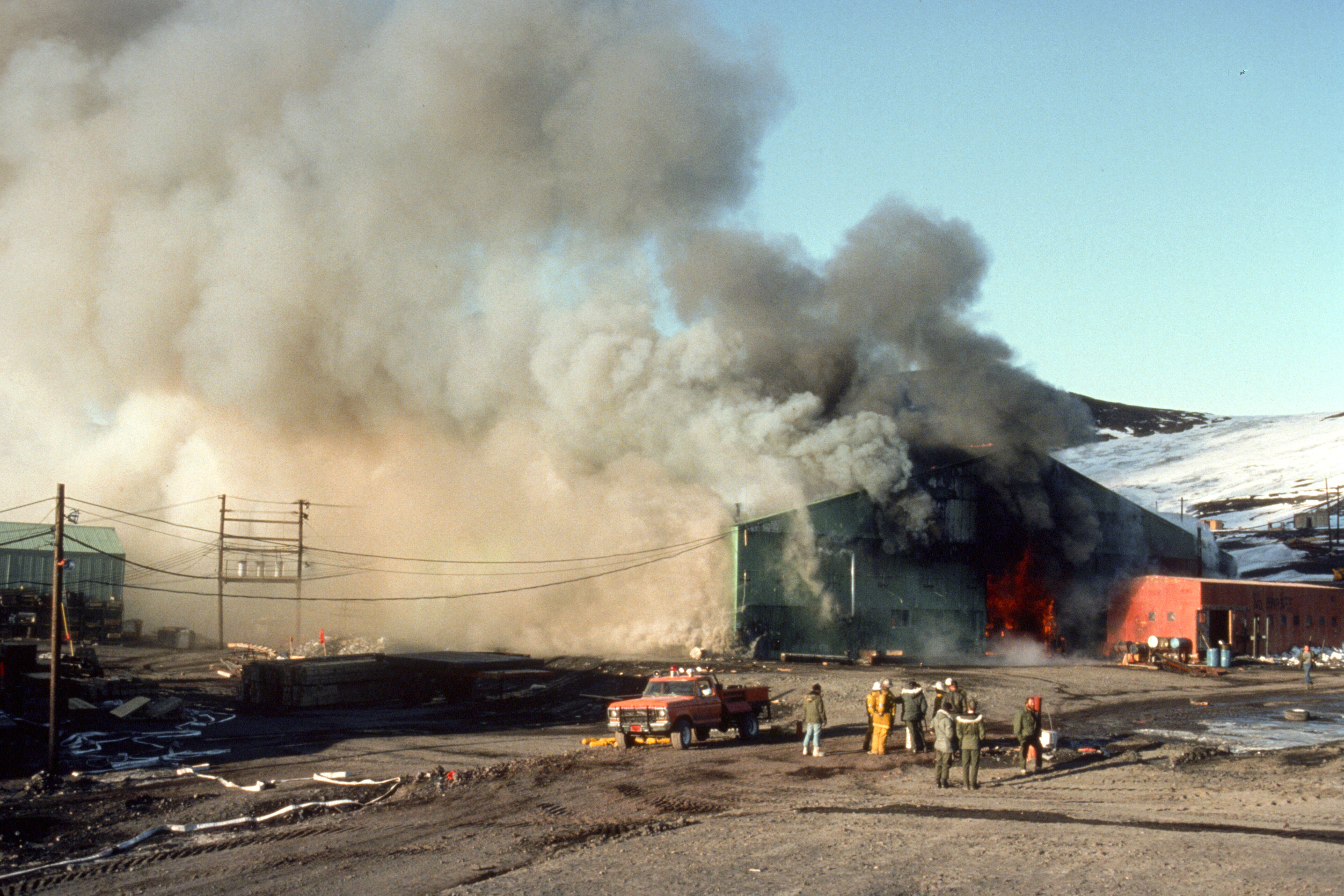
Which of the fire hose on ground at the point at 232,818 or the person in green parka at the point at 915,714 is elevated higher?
the person in green parka at the point at 915,714

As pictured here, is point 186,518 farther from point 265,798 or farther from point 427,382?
point 265,798

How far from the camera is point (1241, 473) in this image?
4422 inches

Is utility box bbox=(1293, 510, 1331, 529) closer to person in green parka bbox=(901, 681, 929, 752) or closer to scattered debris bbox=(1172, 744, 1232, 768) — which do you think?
scattered debris bbox=(1172, 744, 1232, 768)

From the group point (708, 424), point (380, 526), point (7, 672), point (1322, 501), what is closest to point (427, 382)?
point (380, 526)

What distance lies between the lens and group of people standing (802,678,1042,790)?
16.4 metres

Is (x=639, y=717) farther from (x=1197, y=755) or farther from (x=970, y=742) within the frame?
(x=1197, y=755)

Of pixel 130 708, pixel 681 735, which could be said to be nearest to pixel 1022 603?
pixel 681 735

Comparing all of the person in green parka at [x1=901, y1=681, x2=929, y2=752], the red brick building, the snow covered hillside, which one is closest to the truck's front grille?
the person in green parka at [x1=901, y1=681, x2=929, y2=752]

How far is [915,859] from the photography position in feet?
39.1

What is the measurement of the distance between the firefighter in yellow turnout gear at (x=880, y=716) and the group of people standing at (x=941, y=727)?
11 mm

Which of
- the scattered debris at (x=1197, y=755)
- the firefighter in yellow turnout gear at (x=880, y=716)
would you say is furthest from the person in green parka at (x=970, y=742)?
the scattered debris at (x=1197, y=755)

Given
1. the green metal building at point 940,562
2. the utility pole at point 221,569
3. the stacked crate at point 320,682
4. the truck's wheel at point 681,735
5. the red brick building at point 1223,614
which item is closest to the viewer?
the truck's wheel at point 681,735

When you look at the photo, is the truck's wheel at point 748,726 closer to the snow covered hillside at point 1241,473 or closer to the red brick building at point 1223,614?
the red brick building at point 1223,614

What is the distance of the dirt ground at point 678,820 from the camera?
11.3 metres
